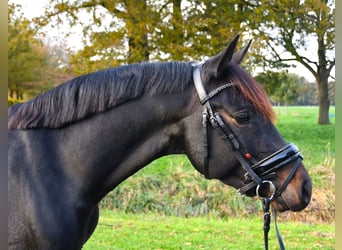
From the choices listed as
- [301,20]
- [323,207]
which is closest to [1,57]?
[323,207]

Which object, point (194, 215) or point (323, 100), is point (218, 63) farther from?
point (323, 100)

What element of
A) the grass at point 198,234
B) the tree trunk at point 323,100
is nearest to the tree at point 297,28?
the tree trunk at point 323,100

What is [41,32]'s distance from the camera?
41.8 feet

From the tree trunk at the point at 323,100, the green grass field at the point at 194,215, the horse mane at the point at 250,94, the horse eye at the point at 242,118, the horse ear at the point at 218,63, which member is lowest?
the green grass field at the point at 194,215

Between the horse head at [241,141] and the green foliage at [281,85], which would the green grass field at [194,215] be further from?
the green foliage at [281,85]

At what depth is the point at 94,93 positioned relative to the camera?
2.21m

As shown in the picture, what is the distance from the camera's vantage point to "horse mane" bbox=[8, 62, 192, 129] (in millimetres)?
2184

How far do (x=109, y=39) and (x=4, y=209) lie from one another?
36.9ft

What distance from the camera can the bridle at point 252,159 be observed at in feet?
6.95

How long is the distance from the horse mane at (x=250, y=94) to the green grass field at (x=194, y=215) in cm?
332

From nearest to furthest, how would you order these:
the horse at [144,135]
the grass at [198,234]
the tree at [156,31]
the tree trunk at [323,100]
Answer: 1. the horse at [144,135]
2. the grass at [198,234]
3. the tree at [156,31]
4. the tree trunk at [323,100]

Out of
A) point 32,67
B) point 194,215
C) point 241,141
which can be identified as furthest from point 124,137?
point 32,67

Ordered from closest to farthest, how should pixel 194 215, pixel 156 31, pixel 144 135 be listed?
pixel 144 135 → pixel 194 215 → pixel 156 31

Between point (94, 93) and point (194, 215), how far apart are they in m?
6.01
